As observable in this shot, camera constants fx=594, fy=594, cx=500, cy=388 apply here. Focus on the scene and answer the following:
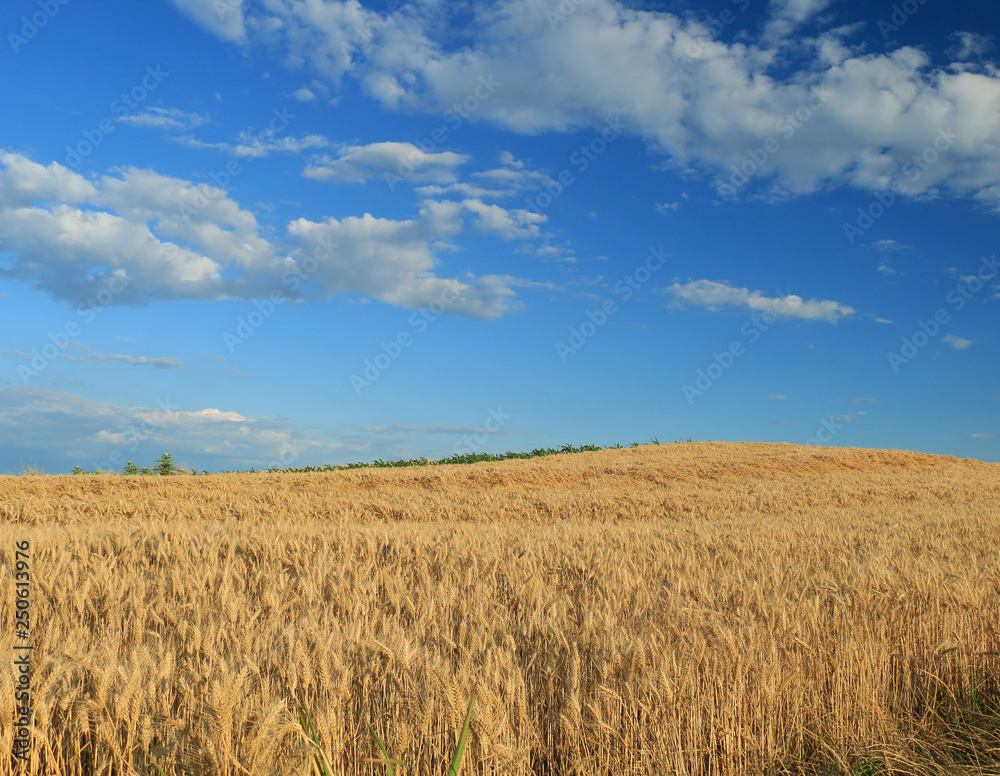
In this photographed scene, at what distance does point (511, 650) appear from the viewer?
3.46 meters

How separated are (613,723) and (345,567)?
12.5 feet

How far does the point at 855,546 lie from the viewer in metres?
8.36

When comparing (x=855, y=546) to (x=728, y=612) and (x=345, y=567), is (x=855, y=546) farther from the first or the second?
(x=345, y=567)

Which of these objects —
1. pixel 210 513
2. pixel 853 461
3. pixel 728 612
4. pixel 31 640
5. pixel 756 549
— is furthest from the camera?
pixel 853 461

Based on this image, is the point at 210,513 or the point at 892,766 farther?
the point at 210,513

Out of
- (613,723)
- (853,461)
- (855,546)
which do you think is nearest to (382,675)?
(613,723)

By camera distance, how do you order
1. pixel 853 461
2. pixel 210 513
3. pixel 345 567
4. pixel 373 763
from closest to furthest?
1. pixel 373 763
2. pixel 345 567
3. pixel 210 513
4. pixel 853 461

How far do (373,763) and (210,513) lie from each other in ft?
34.5

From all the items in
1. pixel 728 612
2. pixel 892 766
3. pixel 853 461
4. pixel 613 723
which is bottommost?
pixel 892 766

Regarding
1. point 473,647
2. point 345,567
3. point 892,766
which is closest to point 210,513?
point 345,567

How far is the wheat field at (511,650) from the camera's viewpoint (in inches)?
108

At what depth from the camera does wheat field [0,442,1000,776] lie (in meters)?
2.75

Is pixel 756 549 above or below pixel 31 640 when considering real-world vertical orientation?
above

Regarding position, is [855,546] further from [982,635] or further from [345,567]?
[345,567]
